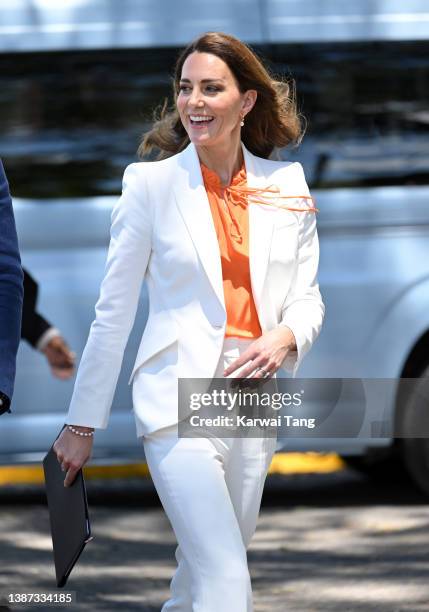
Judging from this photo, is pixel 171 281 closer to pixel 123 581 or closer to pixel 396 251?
pixel 123 581

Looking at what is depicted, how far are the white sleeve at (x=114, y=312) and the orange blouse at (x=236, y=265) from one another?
21cm

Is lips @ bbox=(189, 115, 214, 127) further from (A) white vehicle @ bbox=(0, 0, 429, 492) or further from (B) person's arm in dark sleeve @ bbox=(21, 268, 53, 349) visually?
(A) white vehicle @ bbox=(0, 0, 429, 492)

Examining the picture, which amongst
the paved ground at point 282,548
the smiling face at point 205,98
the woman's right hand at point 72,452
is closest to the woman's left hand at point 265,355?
the woman's right hand at point 72,452

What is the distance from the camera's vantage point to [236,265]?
398cm

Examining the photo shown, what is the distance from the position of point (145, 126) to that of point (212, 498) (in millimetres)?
3585

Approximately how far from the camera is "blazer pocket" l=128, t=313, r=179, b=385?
12.9 feet

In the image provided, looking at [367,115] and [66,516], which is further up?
[367,115]

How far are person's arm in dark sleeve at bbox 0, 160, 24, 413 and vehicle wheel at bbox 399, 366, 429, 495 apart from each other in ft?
13.0

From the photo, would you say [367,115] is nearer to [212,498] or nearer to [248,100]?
[248,100]

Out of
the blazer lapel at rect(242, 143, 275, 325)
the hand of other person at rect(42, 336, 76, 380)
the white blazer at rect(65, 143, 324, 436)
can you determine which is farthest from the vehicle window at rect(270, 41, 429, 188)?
the white blazer at rect(65, 143, 324, 436)

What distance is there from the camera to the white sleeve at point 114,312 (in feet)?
12.8

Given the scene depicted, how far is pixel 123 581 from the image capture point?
6090mm

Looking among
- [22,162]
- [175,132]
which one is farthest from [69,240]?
[175,132]

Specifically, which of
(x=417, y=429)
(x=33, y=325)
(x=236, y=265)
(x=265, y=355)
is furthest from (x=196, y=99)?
(x=417, y=429)
